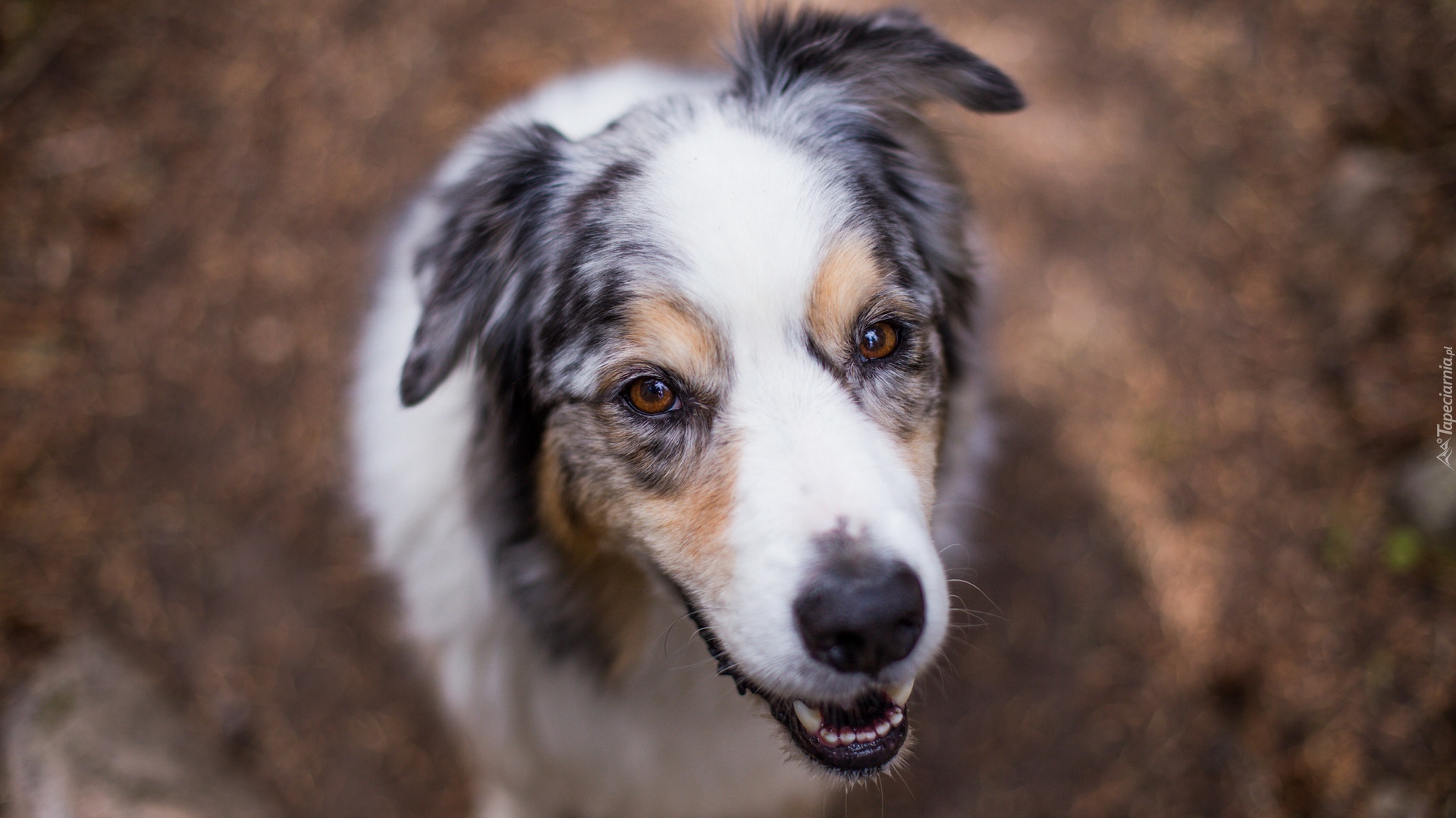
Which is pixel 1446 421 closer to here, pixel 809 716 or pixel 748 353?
pixel 809 716

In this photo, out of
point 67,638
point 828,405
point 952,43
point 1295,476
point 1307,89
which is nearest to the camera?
point 828,405

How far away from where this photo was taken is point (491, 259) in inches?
84.9

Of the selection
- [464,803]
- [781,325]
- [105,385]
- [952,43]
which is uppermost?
[952,43]

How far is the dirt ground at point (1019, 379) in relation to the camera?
3.42 metres

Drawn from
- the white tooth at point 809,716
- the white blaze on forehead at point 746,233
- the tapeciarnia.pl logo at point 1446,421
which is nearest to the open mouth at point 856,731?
the white tooth at point 809,716

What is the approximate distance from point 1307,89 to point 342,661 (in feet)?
17.6

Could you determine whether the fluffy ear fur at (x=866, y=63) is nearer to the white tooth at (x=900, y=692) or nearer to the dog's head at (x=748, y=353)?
the dog's head at (x=748, y=353)

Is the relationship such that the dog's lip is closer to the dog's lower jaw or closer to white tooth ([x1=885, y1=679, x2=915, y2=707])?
white tooth ([x1=885, y1=679, x2=915, y2=707])

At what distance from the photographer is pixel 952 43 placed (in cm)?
→ 224

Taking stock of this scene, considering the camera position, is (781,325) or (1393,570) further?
(1393,570)

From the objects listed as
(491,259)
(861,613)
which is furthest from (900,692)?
(491,259)

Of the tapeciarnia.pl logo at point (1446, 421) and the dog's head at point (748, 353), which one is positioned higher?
the dog's head at point (748, 353)

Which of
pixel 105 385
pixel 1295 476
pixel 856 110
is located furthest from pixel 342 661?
pixel 1295 476

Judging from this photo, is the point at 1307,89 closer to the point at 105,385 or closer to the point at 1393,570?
the point at 1393,570
